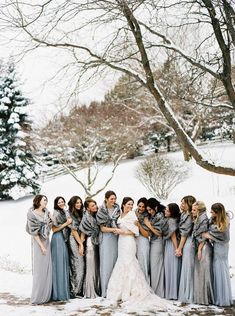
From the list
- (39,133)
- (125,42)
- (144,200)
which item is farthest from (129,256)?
(39,133)

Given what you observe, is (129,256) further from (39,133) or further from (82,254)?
(39,133)

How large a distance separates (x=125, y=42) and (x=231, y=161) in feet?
72.1

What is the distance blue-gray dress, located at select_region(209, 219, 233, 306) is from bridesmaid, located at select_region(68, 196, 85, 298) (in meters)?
2.33

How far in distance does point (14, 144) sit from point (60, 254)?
63.2 feet

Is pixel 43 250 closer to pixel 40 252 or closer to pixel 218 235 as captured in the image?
pixel 40 252

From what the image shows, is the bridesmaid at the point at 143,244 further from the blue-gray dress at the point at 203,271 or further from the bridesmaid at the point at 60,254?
the bridesmaid at the point at 60,254

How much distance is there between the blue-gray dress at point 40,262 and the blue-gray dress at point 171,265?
2.05m

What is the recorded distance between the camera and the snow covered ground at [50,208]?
22.2ft

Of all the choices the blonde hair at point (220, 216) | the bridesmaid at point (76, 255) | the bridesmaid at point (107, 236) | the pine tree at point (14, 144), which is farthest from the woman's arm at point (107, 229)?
the pine tree at point (14, 144)

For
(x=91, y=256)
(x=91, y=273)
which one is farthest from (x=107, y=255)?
(x=91, y=273)

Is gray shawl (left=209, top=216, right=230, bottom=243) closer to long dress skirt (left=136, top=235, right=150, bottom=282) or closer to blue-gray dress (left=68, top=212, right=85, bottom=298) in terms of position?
long dress skirt (left=136, top=235, right=150, bottom=282)

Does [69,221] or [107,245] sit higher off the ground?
[69,221]

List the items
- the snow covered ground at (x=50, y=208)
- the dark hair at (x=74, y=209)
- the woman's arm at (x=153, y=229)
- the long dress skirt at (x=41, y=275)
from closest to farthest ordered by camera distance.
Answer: the snow covered ground at (x=50, y=208)
the long dress skirt at (x=41, y=275)
the woman's arm at (x=153, y=229)
the dark hair at (x=74, y=209)

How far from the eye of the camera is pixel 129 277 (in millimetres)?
7328
